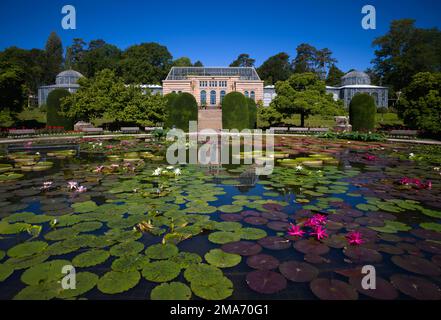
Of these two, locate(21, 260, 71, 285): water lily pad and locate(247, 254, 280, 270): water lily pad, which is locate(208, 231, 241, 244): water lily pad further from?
locate(21, 260, 71, 285): water lily pad

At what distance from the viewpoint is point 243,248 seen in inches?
156

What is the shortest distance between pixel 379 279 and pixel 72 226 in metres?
4.37

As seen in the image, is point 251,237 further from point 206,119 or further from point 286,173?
point 206,119

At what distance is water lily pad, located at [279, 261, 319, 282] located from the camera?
325cm

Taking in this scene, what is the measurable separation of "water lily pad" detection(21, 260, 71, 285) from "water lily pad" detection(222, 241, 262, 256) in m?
1.99

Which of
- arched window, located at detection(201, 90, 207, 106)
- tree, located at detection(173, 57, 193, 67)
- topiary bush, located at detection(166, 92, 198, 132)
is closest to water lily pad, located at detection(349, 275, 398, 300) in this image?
topiary bush, located at detection(166, 92, 198, 132)

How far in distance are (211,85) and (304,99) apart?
31262 millimetres

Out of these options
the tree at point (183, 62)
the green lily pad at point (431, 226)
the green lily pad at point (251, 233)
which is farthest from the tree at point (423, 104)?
the tree at point (183, 62)

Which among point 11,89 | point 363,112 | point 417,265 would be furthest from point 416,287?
point 11,89

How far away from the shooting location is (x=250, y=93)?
5434 cm

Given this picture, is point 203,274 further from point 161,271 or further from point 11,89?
point 11,89

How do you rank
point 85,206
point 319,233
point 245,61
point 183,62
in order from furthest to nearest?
point 245,61, point 183,62, point 85,206, point 319,233

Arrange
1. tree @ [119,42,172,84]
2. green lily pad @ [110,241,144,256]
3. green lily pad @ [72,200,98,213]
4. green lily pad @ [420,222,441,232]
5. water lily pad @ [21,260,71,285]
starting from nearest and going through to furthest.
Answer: water lily pad @ [21,260,71,285] < green lily pad @ [110,241,144,256] < green lily pad @ [420,222,441,232] < green lily pad @ [72,200,98,213] < tree @ [119,42,172,84]

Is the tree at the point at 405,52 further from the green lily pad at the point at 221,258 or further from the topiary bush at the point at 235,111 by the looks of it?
the green lily pad at the point at 221,258
